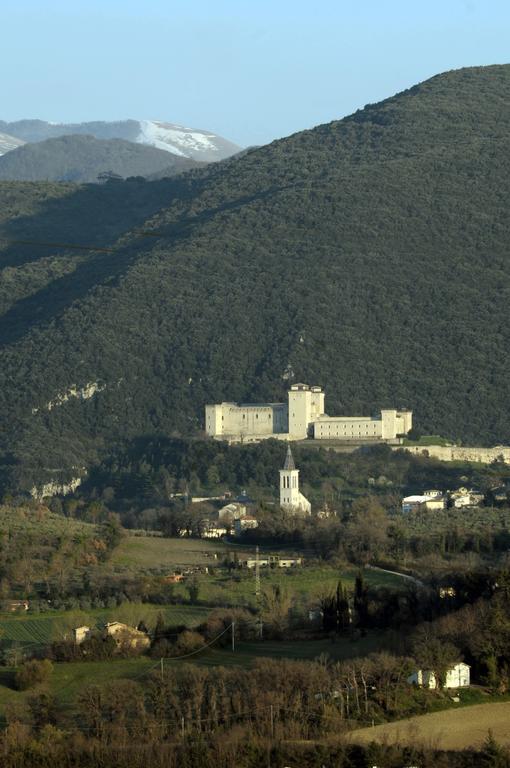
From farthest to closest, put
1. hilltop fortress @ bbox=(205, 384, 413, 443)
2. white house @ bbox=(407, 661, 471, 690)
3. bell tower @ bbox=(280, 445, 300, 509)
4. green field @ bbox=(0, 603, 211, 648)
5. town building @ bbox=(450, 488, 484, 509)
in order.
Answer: hilltop fortress @ bbox=(205, 384, 413, 443) < bell tower @ bbox=(280, 445, 300, 509) < town building @ bbox=(450, 488, 484, 509) < green field @ bbox=(0, 603, 211, 648) < white house @ bbox=(407, 661, 471, 690)

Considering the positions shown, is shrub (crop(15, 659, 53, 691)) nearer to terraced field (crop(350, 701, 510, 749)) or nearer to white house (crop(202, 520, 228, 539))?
terraced field (crop(350, 701, 510, 749))

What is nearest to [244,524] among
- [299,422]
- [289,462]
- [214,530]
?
[214,530]

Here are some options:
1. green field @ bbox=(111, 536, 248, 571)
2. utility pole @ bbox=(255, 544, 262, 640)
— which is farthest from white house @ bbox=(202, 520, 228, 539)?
utility pole @ bbox=(255, 544, 262, 640)

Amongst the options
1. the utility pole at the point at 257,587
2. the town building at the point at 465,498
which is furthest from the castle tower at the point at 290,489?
the utility pole at the point at 257,587

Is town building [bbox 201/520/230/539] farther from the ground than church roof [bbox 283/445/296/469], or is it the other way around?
church roof [bbox 283/445/296/469]

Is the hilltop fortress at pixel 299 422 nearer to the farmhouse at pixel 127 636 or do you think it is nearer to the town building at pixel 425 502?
the town building at pixel 425 502

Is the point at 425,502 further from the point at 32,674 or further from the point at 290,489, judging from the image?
the point at 32,674
